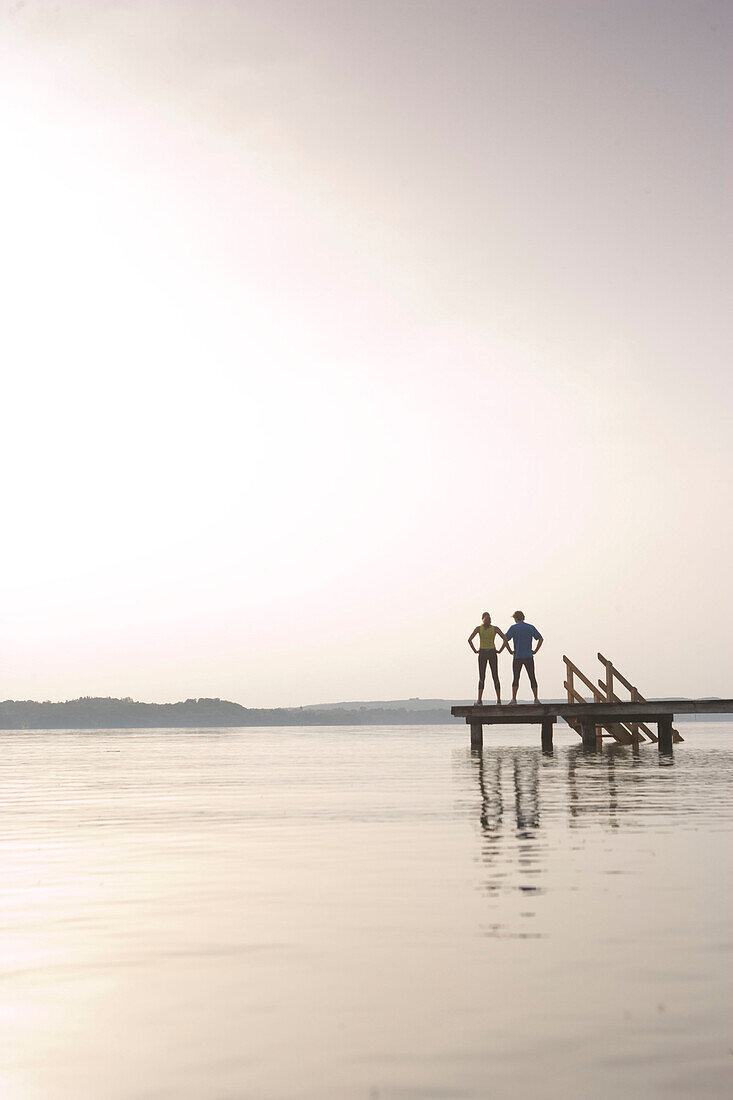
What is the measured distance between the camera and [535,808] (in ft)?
42.5

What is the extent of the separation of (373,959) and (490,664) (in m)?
20.5

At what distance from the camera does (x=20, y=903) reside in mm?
7180

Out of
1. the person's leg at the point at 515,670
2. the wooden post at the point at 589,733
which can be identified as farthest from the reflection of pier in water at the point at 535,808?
the wooden post at the point at 589,733

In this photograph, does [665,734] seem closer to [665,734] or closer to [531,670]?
[665,734]

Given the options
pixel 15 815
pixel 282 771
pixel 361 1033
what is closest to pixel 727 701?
pixel 282 771

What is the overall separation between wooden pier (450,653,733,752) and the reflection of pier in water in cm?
177

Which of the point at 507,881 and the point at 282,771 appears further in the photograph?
the point at 282,771

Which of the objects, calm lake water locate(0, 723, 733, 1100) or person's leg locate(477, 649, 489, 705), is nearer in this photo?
calm lake water locate(0, 723, 733, 1100)

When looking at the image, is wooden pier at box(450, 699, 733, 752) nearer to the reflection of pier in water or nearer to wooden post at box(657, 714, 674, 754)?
wooden post at box(657, 714, 674, 754)

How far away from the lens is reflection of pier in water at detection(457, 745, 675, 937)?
24.2 feet

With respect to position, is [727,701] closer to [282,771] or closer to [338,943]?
[282,771]

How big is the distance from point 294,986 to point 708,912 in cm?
285

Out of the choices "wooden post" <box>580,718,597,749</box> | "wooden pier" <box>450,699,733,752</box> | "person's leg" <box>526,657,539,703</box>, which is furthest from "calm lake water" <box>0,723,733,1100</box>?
"wooden post" <box>580,718,597,749</box>

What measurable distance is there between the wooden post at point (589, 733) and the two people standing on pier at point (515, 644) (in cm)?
395
